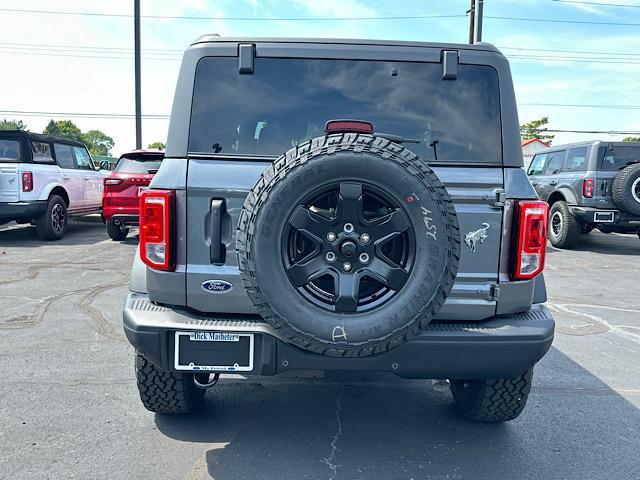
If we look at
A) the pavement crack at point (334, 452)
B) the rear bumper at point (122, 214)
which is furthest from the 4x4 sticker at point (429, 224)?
the rear bumper at point (122, 214)

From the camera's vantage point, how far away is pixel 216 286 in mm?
2486

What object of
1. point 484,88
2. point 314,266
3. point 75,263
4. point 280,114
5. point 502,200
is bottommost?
point 75,263

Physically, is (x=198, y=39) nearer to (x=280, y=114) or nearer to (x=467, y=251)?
(x=280, y=114)

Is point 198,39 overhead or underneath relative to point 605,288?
overhead

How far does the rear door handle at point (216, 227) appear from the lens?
8.02ft

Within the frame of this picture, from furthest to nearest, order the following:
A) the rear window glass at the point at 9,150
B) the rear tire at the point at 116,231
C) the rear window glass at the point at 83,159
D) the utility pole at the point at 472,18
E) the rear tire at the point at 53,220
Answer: the utility pole at the point at 472,18
the rear window glass at the point at 83,159
the rear tire at the point at 116,231
the rear tire at the point at 53,220
the rear window glass at the point at 9,150

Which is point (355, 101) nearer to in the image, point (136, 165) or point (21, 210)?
point (136, 165)

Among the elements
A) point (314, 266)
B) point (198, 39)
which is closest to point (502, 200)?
point (314, 266)

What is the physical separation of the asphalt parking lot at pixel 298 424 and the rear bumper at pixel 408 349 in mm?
390

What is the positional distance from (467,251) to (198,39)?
68.0 inches

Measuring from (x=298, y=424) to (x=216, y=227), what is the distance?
1353 mm

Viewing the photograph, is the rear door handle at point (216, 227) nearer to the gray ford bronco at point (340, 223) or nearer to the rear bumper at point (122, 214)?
the gray ford bronco at point (340, 223)

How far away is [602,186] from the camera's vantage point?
31.0 feet

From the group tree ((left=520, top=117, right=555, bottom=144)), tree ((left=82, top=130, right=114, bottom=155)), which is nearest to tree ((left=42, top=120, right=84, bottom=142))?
tree ((left=82, top=130, right=114, bottom=155))
